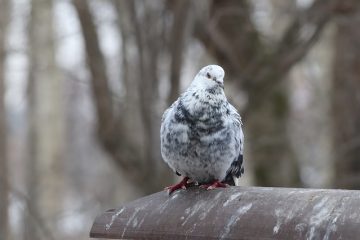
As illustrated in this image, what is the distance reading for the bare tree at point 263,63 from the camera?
369 inches

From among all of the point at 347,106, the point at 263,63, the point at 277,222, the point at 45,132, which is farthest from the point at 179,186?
the point at 45,132

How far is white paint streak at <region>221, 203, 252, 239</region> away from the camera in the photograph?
155 inches

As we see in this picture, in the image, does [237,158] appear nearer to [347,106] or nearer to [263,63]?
[263,63]

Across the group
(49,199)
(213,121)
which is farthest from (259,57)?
(49,199)

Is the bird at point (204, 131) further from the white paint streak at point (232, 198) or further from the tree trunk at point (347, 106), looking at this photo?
the tree trunk at point (347, 106)

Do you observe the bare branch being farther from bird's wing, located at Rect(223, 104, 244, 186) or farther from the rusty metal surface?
the rusty metal surface

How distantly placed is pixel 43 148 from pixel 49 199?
1153 millimetres

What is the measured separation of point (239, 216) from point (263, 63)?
6125 mm

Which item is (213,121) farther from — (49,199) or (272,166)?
(49,199)

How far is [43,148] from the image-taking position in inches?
695

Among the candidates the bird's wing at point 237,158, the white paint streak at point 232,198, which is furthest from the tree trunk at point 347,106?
the white paint streak at point 232,198

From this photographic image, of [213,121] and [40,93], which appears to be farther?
[40,93]

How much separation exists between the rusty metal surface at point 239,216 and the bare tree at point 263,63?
4994mm

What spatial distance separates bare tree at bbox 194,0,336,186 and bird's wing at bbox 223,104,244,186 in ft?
13.8
